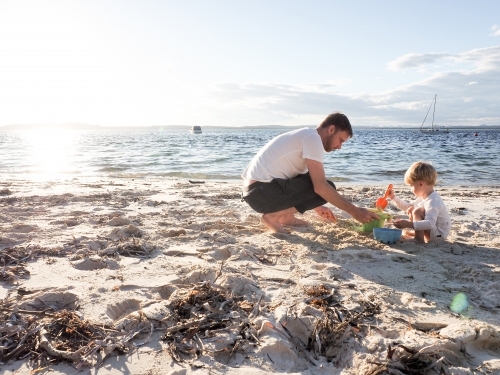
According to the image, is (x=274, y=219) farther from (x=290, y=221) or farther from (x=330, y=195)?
(x=330, y=195)

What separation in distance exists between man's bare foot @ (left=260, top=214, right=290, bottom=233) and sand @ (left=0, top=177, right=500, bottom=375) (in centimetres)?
9

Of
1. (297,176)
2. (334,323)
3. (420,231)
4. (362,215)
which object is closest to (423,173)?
(420,231)

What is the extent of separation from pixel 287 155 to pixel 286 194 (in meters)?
0.38

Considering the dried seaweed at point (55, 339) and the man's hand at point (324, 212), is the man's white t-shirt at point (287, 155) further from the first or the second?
the dried seaweed at point (55, 339)

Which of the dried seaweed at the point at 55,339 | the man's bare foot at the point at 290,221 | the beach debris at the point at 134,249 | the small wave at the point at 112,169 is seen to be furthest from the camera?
the small wave at the point at 112,169

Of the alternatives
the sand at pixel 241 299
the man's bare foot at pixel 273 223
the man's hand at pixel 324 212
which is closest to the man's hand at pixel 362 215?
the sand at pixel 241 299

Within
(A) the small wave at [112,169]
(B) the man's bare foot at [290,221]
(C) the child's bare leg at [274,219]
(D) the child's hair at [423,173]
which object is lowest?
(A) the small wave at [112,169]

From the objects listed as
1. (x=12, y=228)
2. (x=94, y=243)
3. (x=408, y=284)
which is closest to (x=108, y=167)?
(x=12, y=228)

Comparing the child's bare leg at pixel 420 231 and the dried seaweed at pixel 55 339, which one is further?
the child's bare leg at pixel 420 231

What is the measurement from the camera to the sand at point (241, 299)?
1.78m

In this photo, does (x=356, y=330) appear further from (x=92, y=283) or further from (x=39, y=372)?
(x=92, y=283)

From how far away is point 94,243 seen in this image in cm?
335

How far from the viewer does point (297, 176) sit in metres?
3.84

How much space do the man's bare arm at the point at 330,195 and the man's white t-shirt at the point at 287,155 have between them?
0.25 feet
